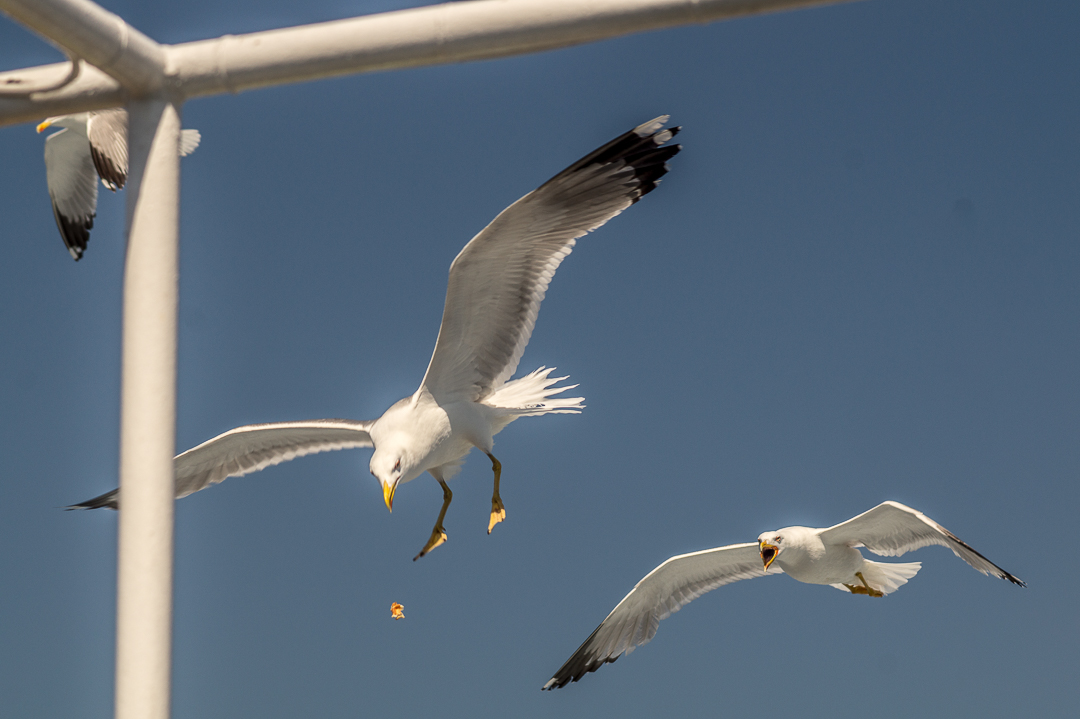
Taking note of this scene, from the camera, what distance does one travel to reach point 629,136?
16.8ft

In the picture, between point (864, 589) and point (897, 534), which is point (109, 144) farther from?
point (864, 589)

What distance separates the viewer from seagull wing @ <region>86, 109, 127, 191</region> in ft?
21.7

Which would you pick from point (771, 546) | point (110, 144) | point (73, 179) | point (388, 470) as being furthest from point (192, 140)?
point (771, 546)

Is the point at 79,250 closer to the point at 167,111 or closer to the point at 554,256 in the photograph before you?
the point at 554,256

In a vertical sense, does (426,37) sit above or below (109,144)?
below

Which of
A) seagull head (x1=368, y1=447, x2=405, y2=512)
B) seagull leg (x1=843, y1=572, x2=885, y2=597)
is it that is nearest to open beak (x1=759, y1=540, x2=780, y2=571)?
seagull leg (x1=843, y1=572, x2=885, y2=597)

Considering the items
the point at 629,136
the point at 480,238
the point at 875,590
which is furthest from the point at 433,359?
the point at 875,590

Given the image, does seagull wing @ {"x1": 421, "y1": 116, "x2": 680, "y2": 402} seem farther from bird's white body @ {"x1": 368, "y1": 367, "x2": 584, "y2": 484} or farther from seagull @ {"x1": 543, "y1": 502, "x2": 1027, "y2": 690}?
seagull @ {"x1": 543, "y1": 502, "x2": 1027, "y2": 690}

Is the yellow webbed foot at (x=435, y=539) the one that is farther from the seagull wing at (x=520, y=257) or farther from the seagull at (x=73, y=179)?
the seagull at (x=73, y=179)

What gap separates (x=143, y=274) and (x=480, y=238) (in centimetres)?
335

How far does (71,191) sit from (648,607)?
6.34 m

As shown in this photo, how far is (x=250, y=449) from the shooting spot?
723 cm

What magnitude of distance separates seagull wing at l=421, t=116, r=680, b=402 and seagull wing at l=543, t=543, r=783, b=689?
136 inches

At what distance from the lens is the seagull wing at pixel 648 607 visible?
29.1 feet
